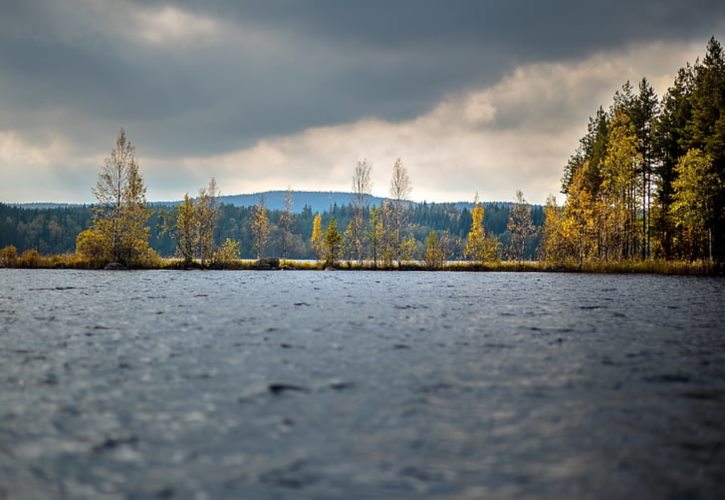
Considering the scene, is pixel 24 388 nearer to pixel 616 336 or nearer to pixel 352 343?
pixel 352 343

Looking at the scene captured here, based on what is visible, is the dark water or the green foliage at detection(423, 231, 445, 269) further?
the green foliage at detection(423, 231, 445, 269)

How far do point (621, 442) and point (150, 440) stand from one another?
6265mm

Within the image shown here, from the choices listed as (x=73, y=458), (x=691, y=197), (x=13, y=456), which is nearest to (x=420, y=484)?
(x=73, y=458)

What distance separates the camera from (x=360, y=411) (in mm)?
7582

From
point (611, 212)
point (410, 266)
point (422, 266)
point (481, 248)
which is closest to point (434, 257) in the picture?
point (422, 266)

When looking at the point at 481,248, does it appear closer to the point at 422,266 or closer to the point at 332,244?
the point at 422,266

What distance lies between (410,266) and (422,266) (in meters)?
2.16

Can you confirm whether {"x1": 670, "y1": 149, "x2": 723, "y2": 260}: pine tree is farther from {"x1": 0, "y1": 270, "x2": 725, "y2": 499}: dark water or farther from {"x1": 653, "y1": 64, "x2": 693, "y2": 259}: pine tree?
{"x1": 0, "y1": 270, "x2": 725, "y2": 499}: dark water

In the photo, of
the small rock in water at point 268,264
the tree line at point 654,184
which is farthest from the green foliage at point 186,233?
the tree line at point 654,184

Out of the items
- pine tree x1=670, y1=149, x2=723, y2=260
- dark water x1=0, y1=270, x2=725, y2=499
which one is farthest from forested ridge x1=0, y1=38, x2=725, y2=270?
dark water x1=0, y1=270, x2=725, y2=499

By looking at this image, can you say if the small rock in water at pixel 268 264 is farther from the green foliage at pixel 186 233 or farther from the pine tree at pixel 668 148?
the pine tree at pixel 668 148

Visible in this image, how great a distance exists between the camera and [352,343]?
1324 cm

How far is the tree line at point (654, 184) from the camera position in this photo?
172ft

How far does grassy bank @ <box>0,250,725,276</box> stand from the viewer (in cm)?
5366
